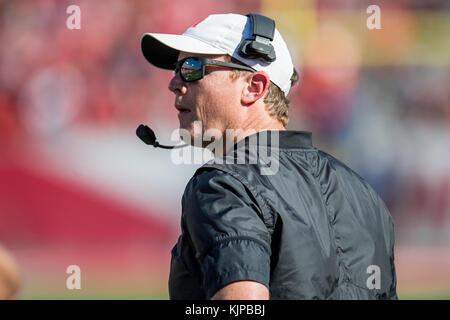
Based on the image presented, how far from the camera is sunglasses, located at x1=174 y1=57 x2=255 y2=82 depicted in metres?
1.58

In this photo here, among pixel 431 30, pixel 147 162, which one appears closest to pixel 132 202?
pixel 147 162

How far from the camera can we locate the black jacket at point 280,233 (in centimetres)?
116

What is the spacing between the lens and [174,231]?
16.7 ft

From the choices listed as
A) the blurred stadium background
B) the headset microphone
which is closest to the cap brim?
the headset microphone

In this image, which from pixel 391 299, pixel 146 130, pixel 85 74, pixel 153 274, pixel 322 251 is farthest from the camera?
pixel 85 74

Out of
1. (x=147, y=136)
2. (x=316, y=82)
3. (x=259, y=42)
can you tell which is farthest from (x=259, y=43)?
(x=316, y=82)

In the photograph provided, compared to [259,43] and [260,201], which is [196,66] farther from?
[260,201]

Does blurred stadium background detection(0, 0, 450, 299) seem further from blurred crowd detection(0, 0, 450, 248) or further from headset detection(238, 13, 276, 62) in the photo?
headset detection(238, 13, 276, 62)

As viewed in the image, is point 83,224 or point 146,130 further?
point 83,224

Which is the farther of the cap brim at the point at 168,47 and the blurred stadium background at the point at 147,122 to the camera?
the blurred stadium background at the point at 147,122

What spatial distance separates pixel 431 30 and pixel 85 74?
9.97 feet

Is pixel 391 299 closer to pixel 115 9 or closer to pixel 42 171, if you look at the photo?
pixel 42 171

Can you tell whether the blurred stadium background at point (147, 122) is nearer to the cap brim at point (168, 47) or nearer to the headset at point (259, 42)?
the cap brim at point (168, 47)

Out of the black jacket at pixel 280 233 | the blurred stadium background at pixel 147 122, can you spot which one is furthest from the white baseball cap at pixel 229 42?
the blurred stadium background at pixel 147 122
